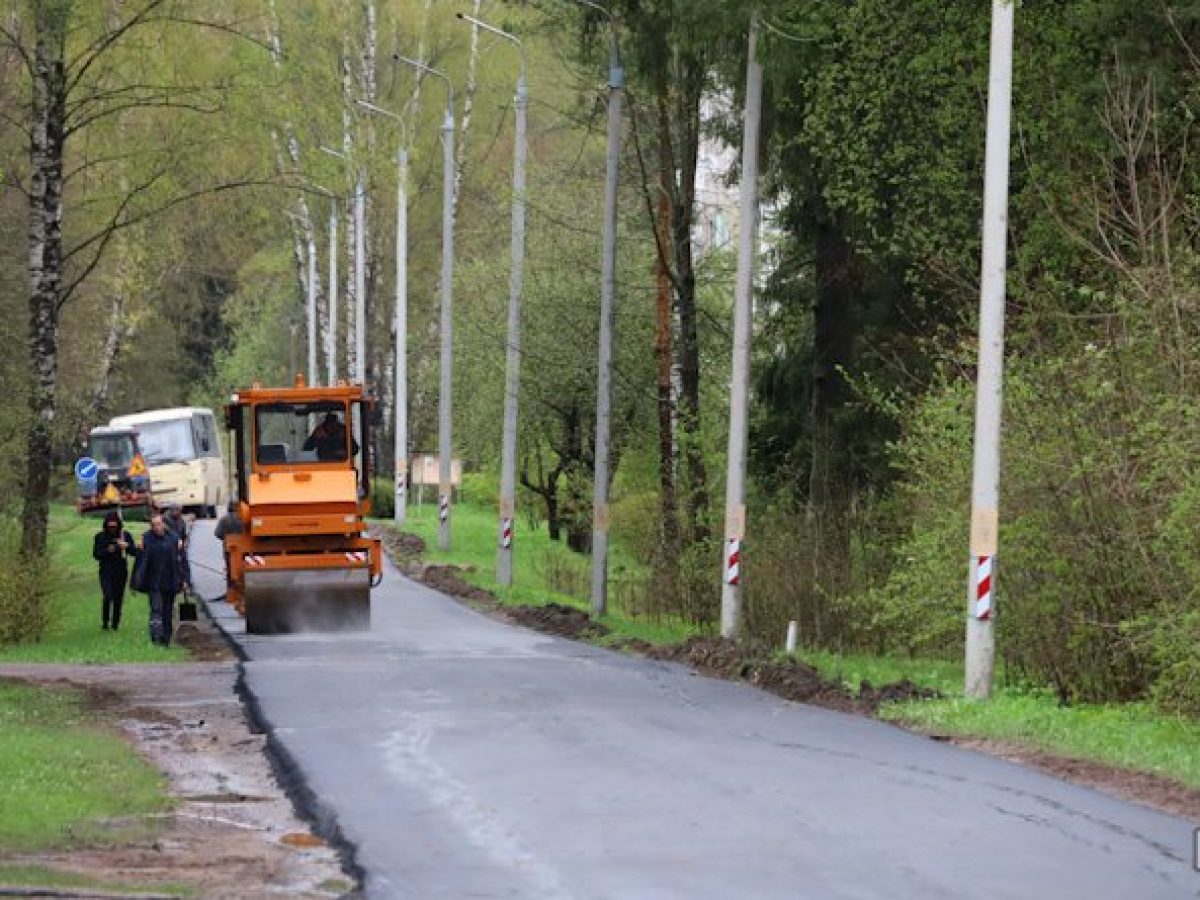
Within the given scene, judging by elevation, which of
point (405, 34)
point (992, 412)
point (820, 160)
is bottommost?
point (992, 412)

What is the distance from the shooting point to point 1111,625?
22.1 meters

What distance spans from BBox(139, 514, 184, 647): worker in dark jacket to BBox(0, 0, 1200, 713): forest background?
2.08 m

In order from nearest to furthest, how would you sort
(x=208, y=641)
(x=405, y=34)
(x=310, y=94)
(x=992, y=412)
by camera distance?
(x=992, y=412)
(x=208, y=641)
(x=310, y=94)
(x=405, y=34)

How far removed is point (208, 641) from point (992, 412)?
13.6 m

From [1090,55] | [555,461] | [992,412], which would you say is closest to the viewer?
[992,412]

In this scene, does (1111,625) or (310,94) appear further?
(310,94)

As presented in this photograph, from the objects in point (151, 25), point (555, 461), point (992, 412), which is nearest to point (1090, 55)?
point (992, 412)

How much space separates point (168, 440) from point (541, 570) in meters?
22.3

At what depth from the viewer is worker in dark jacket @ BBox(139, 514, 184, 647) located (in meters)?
32.3

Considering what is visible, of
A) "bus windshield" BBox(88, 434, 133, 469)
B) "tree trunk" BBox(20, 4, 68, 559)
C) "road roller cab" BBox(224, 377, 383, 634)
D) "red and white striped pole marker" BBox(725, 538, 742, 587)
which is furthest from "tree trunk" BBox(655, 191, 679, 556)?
"bus windshield" BBox(88, 434, 133, 469)

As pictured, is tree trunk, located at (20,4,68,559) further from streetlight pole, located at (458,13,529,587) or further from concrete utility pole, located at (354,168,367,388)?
concrete utility pole, located at (354,168,367,388)

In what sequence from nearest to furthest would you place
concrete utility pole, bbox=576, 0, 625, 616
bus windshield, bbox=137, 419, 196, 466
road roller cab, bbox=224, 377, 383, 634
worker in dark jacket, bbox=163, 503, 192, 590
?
worker in dark jacket, bbox=163, 503, 192, 590 → road roller cab, bbox=224, 377, 383, 634 → concrete utility pole, bbox=576, 0, 625, 616 → bus windshield, bbox=137, 419, 196, 466

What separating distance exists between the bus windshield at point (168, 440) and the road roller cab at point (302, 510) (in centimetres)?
4106

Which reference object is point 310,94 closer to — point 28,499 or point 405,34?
point 28,499
